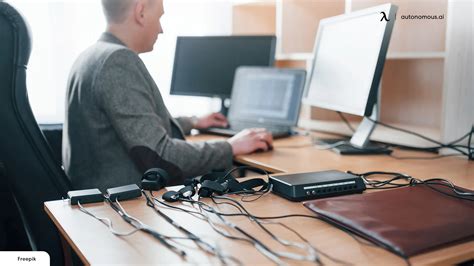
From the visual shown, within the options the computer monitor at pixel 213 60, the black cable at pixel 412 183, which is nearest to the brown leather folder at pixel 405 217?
the black cable at pixel 412 183

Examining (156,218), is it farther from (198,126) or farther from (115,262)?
(198,126)

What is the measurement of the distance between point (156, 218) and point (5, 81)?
1.64ft

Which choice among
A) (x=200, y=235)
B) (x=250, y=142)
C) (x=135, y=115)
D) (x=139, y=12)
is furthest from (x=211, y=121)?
(x=200, y=235)

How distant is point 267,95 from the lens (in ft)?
6.37

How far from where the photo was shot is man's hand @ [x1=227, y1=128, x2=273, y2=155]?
153 cm

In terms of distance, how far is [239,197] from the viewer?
3.28 feet

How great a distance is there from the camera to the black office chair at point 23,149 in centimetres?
103

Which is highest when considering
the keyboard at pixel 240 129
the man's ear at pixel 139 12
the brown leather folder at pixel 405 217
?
the man's ear at pixel 139 12

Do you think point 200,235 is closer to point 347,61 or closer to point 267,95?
point 347,61

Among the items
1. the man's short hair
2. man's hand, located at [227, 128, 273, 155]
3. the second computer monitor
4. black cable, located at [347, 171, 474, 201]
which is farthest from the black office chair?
the second computer monitor

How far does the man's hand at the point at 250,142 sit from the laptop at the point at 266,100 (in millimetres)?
252

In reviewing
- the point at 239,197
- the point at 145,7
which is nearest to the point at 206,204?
the point at 239,197

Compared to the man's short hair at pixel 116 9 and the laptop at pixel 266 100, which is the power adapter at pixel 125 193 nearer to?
the man's short hair at pixel 116 9

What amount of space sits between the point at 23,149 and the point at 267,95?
1105 millimetres
